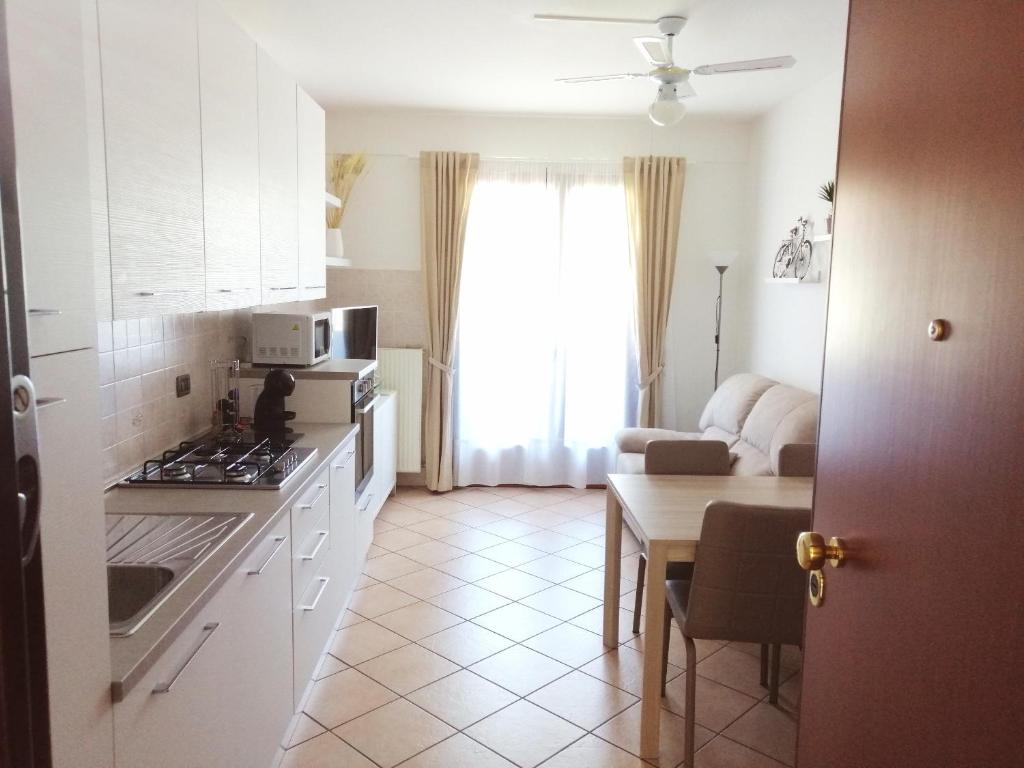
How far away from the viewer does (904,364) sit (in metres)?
1.07

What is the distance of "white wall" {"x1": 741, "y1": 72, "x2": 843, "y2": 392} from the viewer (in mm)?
4266

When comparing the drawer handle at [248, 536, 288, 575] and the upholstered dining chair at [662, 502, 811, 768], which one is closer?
the drawer handle at [248, 536, 288, 575]

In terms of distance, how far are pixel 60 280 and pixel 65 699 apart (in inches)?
22.1

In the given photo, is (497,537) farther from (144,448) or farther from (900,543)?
(900,543)

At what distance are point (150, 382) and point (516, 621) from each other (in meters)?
1.87

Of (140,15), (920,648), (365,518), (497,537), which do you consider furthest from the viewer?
(497,537)

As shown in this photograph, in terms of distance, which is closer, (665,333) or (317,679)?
(317,679)

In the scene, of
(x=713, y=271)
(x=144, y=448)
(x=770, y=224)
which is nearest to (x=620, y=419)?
(x=713, y=271)

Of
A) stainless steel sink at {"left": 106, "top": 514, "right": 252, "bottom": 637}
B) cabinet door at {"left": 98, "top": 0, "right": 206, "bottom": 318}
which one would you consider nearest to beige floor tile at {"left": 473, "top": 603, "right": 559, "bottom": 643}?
stainless steel sink at {"left": 106, "top": 514, "right": 252, "bottom": 637}

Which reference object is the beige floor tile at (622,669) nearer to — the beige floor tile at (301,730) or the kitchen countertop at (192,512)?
the beige floor tile at (301,730)

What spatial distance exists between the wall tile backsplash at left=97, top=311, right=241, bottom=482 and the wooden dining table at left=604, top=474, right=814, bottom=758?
1.72 m

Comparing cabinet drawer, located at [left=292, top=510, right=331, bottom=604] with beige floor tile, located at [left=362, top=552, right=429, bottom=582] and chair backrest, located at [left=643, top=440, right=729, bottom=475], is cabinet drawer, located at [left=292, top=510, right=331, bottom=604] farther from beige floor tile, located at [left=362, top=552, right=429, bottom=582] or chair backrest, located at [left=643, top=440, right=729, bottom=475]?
chair backrest, located at [left=643, top=440, right=729, bottom=475]

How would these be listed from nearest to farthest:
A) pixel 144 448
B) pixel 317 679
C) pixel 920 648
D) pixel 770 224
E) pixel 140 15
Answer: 1. pixel 920 648
2. pixel 140 15
3. pixel 144 448
4. pixel 317 679
5. pixel 770 224

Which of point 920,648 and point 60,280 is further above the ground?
point 60,280
